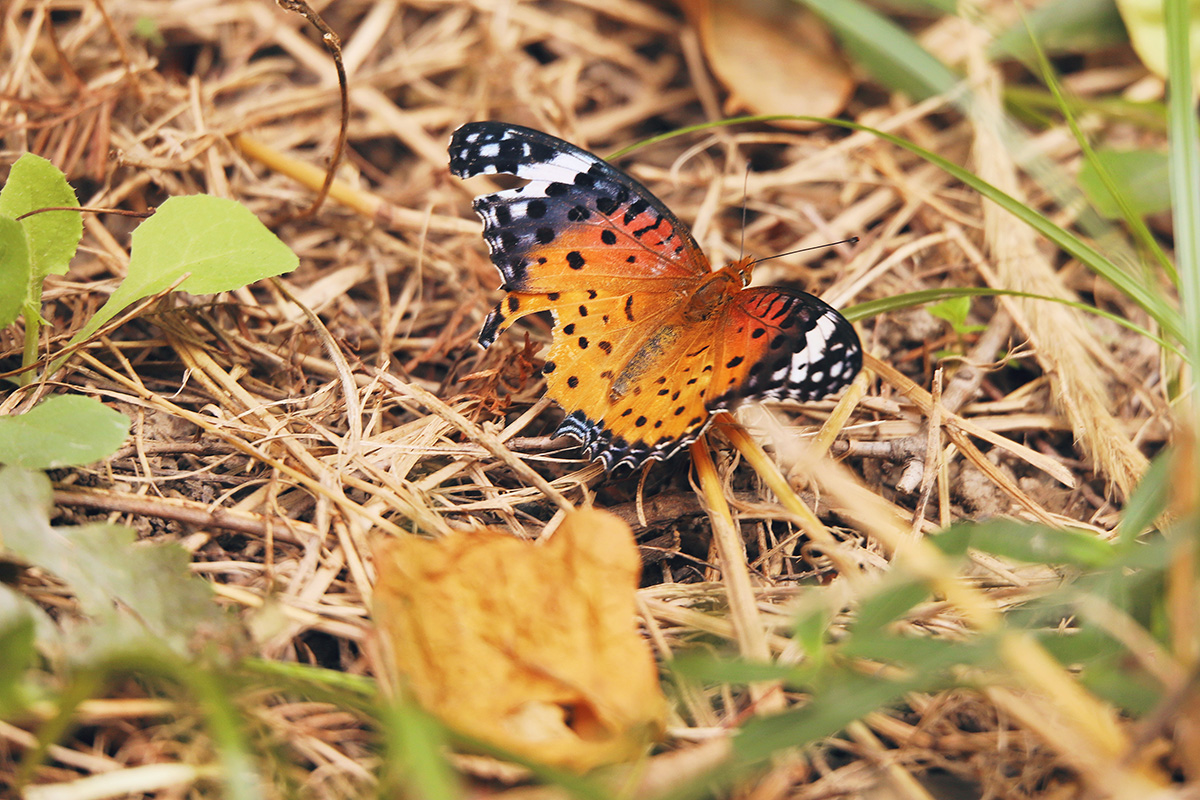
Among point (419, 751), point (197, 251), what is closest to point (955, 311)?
point (419, 751)

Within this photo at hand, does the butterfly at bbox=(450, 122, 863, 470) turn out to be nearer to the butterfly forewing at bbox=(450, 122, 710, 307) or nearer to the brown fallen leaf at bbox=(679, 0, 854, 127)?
the butterfly forewing at bbox=(450, 122, 710, 307)

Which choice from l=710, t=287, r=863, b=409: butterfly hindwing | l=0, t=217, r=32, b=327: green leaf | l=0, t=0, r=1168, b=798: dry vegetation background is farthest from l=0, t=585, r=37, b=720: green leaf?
l=710, t=287, r=863, b=409: butterfly hindwing

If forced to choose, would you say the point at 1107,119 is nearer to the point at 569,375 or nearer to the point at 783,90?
the point at 783,90

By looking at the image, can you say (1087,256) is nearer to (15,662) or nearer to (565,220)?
(565,220)

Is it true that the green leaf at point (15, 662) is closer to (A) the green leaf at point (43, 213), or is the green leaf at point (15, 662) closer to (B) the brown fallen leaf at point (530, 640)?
(B) the brown fallen leaf at point (530, 640)

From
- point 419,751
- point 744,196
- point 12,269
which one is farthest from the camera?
point 744,196
